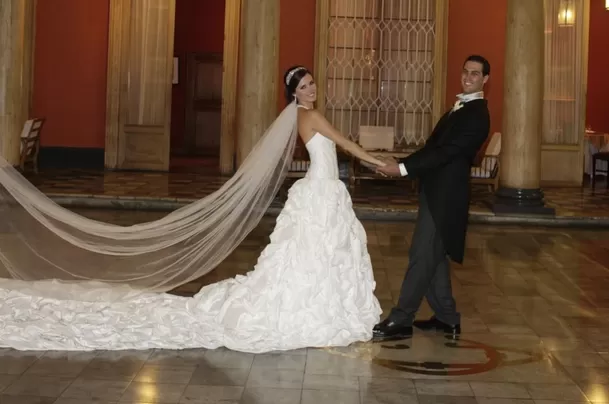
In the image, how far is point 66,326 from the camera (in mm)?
5309

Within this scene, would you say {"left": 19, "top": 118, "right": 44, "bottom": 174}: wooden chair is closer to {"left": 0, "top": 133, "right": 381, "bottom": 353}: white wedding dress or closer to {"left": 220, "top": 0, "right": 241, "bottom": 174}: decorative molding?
{"left": 220, "top": 0, "right": 241, "bottom": 174}: decorative molding

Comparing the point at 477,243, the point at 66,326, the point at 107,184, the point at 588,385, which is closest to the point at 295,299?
the point at 66,326

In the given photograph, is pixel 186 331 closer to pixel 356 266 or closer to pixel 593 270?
pixel 356 266

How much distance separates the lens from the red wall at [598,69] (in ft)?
52.7

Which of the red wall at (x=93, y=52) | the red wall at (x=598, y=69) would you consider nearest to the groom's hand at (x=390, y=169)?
the red wall at (x=93, y=52)

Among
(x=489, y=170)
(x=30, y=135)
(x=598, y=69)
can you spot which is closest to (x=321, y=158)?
(x=489, y=170)

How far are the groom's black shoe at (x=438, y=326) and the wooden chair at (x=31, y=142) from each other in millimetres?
7918

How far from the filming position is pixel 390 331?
571 centimetres

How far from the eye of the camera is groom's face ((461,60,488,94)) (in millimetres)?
5691

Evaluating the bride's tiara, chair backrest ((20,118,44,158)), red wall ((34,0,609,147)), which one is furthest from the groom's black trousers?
red wall ((34,0,609,147))

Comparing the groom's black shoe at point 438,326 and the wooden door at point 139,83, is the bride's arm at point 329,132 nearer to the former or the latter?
the groom's black shoe at point 438,326

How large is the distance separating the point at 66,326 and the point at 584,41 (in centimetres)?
1079

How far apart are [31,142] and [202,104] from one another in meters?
5.22

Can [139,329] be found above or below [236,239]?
below
